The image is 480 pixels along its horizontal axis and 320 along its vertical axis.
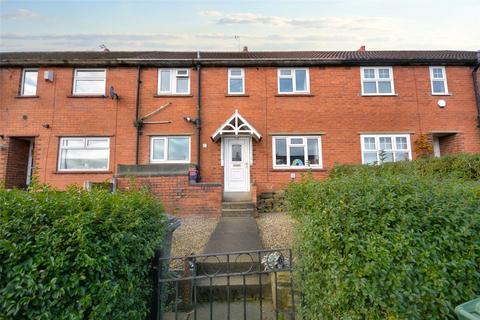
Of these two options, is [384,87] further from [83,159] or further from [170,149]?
[83,159]

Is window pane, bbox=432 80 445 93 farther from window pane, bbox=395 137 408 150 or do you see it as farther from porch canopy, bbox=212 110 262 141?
porch canopy, bbox=212 110 262 141

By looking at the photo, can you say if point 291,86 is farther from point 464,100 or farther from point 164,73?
point 464,100

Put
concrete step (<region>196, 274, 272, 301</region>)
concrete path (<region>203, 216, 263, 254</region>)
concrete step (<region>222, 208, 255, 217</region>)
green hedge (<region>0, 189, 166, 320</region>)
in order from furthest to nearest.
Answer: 1. concrete step (<region>222, 208, 255, 217</region>)
2. concrete path (<region>203, 216, 263, 254</region>)
3. concrete step (<region>196, 274, 272, 301</region>)
4. green hedge (<region>0, 189, 166, 320</region>)

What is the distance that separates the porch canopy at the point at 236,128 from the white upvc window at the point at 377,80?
5120mm

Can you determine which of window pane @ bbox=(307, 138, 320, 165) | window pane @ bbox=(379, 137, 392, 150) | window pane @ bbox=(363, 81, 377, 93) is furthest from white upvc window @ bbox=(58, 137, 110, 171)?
window pane @ bbox=(379, 137, 392, 150)

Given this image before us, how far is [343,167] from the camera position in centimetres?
841

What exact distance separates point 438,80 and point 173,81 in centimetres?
1126

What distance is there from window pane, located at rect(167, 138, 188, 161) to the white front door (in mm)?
1589

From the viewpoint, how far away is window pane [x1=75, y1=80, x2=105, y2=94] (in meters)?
9.92

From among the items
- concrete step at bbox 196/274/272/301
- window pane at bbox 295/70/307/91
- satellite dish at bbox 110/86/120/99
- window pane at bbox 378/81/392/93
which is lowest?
concrete step at bbox 196/274/272/301

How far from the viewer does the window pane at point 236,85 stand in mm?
10078

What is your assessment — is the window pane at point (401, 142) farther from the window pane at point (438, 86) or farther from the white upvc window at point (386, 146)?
the window pane at point (438, 86)

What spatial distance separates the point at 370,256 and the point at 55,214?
2.35m

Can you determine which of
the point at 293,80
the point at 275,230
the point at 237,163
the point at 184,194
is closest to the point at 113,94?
the point at 184,194
